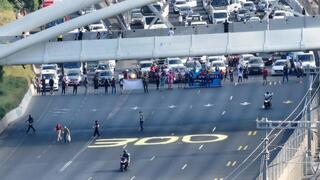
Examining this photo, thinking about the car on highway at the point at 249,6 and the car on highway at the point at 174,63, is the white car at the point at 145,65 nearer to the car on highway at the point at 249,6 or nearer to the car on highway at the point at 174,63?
the car on highway at the point at 174,63

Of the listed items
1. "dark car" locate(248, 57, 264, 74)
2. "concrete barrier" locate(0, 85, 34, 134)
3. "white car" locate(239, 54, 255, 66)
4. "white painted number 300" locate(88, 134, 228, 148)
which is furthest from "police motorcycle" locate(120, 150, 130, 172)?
"dark car" locate(248, 57, 264, 74)

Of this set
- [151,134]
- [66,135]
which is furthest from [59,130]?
[151,134]

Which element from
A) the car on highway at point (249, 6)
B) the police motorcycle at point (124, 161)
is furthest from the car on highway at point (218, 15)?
the police motorcycle at point (124, 161)

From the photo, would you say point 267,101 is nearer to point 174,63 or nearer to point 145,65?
point 174,63

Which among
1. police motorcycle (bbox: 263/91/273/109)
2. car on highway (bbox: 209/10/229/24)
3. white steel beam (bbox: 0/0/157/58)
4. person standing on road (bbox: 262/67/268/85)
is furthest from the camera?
car on highway (bbox: 209/10/229/24)

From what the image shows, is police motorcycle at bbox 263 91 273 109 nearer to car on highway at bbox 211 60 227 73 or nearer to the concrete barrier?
the concrete barrier

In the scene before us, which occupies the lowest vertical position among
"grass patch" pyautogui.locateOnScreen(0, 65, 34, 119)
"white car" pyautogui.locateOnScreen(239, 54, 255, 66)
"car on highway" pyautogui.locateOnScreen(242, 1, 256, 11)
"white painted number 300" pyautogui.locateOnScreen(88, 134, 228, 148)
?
"white painted number 300" pyautogui.locateOnScreen(88, 134, 228, 148)

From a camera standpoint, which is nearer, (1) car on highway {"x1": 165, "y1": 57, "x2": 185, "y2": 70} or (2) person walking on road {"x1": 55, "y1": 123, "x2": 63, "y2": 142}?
(2) person walking on road {"x1": 55, "y1": 123, "x2": 63, "y2": 142}
